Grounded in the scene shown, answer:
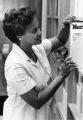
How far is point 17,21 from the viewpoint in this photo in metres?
1.94

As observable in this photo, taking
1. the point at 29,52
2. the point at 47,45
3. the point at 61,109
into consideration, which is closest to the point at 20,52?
the point at 29,52

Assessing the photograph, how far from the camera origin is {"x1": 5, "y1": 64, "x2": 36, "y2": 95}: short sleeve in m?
1.85

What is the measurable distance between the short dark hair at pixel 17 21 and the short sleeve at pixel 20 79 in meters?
0.23

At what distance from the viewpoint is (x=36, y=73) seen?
198 centimetres

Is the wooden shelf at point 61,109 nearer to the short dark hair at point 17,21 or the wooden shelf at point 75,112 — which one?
the wooden shelf at point 75,112

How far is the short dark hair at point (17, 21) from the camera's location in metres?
1.94

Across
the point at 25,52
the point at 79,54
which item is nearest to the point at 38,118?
the point at 25,52

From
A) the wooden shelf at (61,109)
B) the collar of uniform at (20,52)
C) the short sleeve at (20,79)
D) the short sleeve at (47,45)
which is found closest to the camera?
the short sleeve at (20,79)

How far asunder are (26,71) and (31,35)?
0.73 feet

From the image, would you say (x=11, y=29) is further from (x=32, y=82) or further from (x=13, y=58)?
(x=32, y=82)

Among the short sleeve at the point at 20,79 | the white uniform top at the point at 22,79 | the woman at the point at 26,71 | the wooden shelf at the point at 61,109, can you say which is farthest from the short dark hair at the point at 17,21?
the wooden shelf at the point at 61,109

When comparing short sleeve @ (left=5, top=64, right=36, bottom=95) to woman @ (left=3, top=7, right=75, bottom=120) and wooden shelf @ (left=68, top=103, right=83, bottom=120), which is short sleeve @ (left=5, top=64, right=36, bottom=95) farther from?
wooden shelf @ (left=68, top=103, right=83, bottom=120)

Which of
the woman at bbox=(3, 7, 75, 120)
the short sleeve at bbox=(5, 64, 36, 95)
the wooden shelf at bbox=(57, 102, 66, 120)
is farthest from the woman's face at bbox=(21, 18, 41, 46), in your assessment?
the wooden shelf at bbox=(57, 102, 66, 120)

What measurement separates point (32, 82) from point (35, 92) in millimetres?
62
